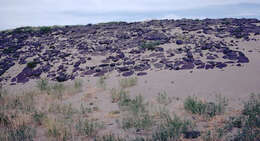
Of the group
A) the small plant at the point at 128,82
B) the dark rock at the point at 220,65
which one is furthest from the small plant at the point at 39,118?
the dark rock at the point at 220,65

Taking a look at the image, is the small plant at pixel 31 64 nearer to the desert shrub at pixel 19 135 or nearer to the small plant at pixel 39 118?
the small plant at pixel 39 118

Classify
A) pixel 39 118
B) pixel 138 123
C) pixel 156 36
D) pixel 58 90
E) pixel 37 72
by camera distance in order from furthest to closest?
1. pixel 156 36
2. pixel 37 72
3. pixel 58 90
4. pixel 39 118
5. pixel 138 123

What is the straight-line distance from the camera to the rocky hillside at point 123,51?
496 inches

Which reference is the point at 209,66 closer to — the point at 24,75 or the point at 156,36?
the point at 156,36

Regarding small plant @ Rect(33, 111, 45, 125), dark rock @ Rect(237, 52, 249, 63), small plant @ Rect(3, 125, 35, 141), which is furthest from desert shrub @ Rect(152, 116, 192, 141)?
dark rock @ Rect(237, 52, 249, 63)

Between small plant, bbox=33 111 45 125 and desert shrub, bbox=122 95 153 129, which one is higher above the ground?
desert shrub, bbox=122 95 153 129

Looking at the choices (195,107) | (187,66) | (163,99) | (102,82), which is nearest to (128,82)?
(102,82)

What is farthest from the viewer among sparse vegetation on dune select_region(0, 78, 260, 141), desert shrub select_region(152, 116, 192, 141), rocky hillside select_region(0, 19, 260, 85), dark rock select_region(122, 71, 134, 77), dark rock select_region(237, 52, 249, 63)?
rocky hillside select_region(0, 19, 260, 85)

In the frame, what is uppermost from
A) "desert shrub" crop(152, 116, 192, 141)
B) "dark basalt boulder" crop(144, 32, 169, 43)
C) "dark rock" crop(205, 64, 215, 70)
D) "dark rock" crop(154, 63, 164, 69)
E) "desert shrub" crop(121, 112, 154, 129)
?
"dark basalt boulder" crop(144, 32, 169, 43)

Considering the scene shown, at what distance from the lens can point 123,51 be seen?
51.9 feet

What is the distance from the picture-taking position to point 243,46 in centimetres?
1408

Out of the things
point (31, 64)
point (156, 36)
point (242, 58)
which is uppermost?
point (156, 36)

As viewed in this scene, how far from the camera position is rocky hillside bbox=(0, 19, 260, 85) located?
12594mm

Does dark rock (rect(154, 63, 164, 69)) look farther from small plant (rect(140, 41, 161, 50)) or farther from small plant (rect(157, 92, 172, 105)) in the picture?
small plant (rect(157, 92, 172, 105))
